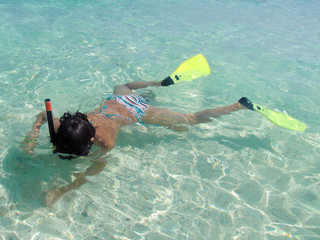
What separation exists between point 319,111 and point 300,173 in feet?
6.52

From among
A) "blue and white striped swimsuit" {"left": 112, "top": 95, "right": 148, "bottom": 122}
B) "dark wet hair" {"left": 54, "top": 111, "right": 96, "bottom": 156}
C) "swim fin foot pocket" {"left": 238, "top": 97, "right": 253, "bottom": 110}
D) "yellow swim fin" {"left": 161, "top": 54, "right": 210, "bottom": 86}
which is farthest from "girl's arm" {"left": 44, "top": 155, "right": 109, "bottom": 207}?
"swim fin foot pocket" {"left": 238, "top": 97, "right": 253, "bottom": 110}

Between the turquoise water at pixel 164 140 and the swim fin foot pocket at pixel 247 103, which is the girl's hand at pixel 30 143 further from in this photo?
the swim fin foot pocket at pixel 247 103

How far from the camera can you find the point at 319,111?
198 inches

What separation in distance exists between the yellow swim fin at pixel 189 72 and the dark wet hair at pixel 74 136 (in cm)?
250

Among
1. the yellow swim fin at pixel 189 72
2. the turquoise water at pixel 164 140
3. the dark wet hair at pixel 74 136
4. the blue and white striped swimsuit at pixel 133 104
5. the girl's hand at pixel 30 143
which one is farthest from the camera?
the yellow swim fin at pixel 189 72

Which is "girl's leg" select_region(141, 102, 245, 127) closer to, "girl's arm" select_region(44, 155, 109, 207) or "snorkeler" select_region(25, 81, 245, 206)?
"snorkeler" select_region(25, 81, 245, 206)

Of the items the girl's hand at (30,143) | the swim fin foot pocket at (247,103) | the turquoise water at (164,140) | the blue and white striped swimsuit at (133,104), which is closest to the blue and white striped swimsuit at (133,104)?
the blue and white striped swimsuit at (133,104)

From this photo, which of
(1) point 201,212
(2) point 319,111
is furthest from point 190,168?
(2) point 319,111

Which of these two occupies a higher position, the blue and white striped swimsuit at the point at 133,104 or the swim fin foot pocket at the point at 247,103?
the blue and white striped swimsuit at the point at 133,104

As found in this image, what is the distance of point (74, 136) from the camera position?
8.59ft

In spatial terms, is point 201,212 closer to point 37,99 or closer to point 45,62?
point 37,99

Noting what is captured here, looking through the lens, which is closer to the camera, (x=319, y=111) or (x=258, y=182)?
(x=258, y=182)

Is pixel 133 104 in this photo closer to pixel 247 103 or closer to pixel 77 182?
pixel 77 182

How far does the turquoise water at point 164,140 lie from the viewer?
277cm
